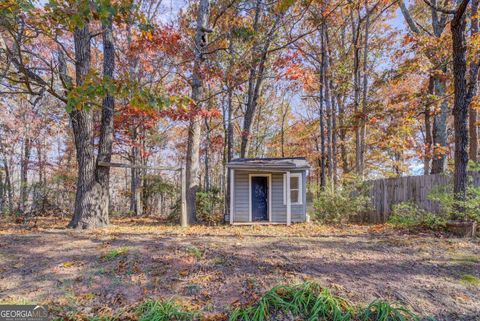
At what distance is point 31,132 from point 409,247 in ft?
44.7

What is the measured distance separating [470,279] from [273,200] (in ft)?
21.3

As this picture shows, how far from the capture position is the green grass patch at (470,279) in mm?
3248

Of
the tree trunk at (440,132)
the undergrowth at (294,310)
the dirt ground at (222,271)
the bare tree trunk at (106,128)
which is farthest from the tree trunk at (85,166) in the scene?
the tree trunk at (440,132)

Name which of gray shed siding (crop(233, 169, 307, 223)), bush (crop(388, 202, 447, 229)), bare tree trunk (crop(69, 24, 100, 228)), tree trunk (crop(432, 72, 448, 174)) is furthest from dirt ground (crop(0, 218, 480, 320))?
tree trunk (crop(432, 72, 448, 174))

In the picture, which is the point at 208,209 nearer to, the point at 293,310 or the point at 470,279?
the point at 293,310

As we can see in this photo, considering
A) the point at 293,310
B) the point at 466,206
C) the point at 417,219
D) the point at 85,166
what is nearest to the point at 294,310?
the point at 293,310

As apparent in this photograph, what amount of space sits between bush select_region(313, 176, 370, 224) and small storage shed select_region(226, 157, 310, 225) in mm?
724

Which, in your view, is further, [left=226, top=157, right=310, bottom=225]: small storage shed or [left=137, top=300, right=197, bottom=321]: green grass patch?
[left=226, top=157, right=310, bottom=225]: small storage shed

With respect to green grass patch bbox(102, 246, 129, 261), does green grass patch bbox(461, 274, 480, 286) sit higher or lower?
lower

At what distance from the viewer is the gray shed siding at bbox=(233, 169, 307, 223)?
9.45 metres

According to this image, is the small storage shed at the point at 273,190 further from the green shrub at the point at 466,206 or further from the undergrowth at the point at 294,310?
the undergrowth at the point at 294,310

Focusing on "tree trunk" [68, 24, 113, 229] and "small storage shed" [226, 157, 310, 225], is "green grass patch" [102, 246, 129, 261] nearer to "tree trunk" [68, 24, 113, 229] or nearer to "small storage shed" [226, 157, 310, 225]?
"tree trunk" [68, 24, 113, 229]

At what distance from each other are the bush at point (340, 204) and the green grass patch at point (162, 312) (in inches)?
280

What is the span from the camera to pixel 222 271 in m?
3.49
